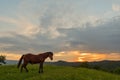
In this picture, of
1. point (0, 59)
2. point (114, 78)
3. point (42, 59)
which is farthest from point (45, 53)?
point (0, 59)

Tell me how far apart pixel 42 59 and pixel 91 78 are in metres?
7.30

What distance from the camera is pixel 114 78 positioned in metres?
43.3

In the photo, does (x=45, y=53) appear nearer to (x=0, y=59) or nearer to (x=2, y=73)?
(x=2, y=73)

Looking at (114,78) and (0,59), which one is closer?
(114,78)

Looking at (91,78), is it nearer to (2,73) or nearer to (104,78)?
(104,78)

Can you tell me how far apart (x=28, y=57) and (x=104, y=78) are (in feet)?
36.4

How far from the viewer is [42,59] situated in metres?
42.6

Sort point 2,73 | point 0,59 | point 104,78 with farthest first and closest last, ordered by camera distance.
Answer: point 0,59 → point 2,73 → point 104,78

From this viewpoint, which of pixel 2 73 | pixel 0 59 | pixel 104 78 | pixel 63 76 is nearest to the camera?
pixel 63 76

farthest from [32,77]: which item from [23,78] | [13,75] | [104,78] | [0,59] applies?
[0,59]

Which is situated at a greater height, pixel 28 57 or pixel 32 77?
pixel 28 57

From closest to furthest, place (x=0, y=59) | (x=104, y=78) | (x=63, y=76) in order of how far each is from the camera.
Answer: (x=63, y=76) → (x=104, y=78) → (x=0, y=59)

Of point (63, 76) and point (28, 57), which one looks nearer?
point (63, 76)

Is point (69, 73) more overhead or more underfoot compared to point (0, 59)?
more underfoot
